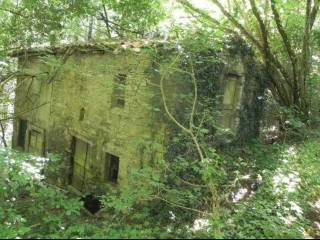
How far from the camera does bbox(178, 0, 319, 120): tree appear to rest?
9148mm

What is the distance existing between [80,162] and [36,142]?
2.63 m

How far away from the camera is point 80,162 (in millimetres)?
9648

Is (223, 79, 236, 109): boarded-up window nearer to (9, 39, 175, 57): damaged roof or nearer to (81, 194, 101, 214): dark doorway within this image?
(9, 39, 175, 57): damaged roof

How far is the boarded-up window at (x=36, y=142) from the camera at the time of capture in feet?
36.6

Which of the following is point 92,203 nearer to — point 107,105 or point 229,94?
point 107,105

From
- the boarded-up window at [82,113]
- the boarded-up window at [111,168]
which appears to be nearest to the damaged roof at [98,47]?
the boarded-up window at [82,113]

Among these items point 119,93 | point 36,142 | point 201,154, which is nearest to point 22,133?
point 36,142

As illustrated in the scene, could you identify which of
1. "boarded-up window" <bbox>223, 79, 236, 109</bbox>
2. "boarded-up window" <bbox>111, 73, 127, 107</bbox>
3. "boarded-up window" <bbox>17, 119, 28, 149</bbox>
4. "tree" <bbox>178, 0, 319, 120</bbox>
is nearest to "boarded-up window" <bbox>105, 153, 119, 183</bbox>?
"boarded-up window" <bbox>111, 73, 127, 107</bbox>

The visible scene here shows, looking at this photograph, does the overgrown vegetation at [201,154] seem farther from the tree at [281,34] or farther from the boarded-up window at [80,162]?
the boarded-up window at [80,162]

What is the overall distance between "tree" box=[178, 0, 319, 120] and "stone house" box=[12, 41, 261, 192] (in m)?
1.04

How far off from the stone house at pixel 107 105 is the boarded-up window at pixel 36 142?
0.11 feet

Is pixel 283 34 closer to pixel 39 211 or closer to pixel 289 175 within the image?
pixel 289 175

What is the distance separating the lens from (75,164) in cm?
988

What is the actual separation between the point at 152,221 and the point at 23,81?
8063 millimetres
